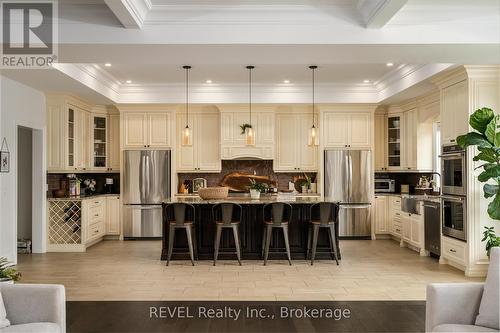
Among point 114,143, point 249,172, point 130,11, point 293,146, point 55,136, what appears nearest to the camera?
point 130,11

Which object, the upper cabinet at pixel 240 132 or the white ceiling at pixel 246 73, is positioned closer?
the white ceiling at pixel 246 73

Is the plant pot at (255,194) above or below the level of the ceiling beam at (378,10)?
below

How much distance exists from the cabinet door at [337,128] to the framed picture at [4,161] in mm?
5692

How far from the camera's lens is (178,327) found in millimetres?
3977

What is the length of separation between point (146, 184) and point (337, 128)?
159 inches

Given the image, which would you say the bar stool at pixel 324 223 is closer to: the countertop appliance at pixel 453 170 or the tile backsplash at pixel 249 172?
the countertop appliance at pixel 453 170

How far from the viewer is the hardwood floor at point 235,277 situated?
503 centimetres

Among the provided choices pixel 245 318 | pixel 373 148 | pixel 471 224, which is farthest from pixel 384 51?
pixel 373 148

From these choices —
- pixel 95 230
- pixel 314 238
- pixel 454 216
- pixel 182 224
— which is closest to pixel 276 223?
pixel 314 238

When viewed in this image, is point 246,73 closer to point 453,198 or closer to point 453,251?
point 453,198

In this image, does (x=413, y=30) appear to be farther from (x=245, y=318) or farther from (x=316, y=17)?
(x=245, y=318)

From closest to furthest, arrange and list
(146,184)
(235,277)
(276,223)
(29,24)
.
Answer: (29,24) < (235,277) < (276,223) < (146,184)

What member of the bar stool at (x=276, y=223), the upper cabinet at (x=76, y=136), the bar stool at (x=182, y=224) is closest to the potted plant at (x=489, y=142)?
the bar stool at (x=276, y=223)

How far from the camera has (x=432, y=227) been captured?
698 cm
